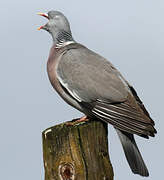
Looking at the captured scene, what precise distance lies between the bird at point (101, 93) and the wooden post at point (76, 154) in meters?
1.08

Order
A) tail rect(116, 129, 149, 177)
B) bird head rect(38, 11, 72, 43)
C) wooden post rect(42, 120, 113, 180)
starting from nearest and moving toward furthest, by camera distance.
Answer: wooden post rect(42, 120, 113, 180) < tail rect(116, 129, 149, 177) < bird head rect(38, 11, 72, 43)

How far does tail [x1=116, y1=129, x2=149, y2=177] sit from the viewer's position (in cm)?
708

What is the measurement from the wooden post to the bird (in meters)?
1.08

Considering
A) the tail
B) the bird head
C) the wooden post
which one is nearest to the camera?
the wooden post

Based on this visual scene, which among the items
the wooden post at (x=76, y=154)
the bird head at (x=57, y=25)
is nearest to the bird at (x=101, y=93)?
the bird head at (x=57, y=25)

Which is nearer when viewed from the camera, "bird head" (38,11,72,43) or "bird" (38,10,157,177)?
"bird" (38,10,157,177)

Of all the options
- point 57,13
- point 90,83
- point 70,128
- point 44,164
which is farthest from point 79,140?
point 57,13

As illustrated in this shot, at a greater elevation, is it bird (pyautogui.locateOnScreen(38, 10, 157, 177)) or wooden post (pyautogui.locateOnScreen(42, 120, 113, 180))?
bird (pyautogui.locateOnScreen(38, 10, 157, 177))

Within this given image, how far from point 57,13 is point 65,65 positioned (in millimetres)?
1597

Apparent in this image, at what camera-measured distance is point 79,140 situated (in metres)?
5.97

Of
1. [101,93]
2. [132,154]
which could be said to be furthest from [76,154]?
[101,93]

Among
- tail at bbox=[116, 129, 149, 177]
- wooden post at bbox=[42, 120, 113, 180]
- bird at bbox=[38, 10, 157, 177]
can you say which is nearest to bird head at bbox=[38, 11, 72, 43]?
bird at bbox=[38, 10, 157, 177]

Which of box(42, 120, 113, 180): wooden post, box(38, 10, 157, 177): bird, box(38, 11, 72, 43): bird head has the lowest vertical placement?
box(42, 120, 113, 180): wooden post

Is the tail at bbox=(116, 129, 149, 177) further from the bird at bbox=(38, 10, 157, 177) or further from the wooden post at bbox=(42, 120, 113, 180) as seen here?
the wooden post at bbox=(42, 120, 113, 180)
